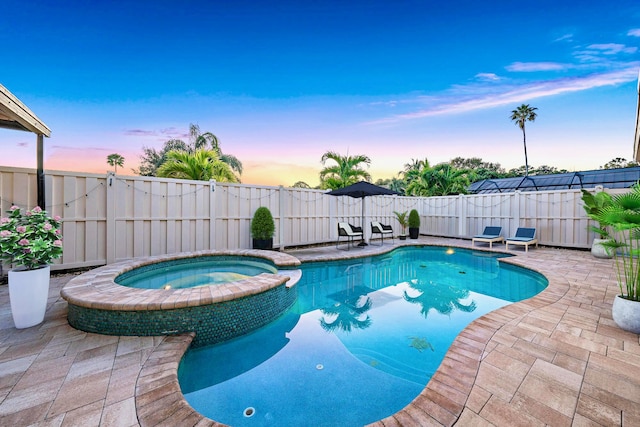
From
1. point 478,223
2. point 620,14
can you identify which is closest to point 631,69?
point 620,14

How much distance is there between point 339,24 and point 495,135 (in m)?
10.1

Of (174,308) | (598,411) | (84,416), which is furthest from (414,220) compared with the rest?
(84,416)

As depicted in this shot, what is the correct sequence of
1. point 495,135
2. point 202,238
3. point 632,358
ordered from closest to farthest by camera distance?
point 632,358, point 202,238, point 495,135

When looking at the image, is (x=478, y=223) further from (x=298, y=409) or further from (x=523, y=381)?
(x=298, y=409)

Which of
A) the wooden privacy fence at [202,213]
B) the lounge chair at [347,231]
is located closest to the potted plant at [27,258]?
the wooden privacy fence at [202,213]

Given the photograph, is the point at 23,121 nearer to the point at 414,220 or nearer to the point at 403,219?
the point at 403,219

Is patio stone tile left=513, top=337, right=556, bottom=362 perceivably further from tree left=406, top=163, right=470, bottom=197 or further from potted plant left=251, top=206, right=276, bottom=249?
tree left=406, top=163, right=470, bottom=197

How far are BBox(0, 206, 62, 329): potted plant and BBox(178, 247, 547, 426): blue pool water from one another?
1884 millimetres

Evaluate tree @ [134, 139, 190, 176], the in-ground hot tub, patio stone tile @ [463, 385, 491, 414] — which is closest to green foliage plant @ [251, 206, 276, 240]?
the in-ground hot tub

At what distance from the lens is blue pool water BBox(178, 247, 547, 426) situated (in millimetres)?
1940

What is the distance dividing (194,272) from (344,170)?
7970 mm

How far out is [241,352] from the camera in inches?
109

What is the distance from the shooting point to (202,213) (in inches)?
264

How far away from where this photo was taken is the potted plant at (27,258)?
105 inches
